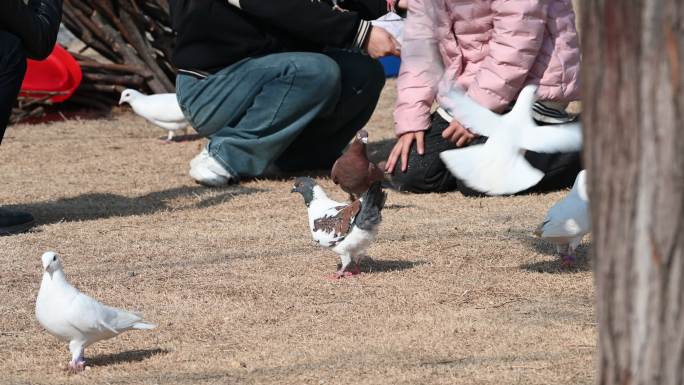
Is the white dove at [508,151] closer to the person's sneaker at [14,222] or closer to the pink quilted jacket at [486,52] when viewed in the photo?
the pink quilted jacket at [486,52]

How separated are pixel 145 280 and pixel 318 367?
3.98 feet

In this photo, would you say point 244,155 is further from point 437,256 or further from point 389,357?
point 389,357

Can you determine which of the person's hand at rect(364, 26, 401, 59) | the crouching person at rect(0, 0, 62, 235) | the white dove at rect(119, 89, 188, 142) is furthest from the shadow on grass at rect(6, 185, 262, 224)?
the white dove at rect(119, 89, 188, 142)

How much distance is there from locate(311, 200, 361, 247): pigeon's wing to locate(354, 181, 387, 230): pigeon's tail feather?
0.02 metres

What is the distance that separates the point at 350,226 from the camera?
3814mm

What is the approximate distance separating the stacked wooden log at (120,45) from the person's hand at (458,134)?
3546 mm

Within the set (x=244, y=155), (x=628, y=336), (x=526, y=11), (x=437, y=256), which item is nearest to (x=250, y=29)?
(x=244, y=155)

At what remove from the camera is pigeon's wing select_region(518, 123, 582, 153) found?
3.75 m

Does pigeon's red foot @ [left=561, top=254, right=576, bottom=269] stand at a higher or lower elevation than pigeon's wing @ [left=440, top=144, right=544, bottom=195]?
lower

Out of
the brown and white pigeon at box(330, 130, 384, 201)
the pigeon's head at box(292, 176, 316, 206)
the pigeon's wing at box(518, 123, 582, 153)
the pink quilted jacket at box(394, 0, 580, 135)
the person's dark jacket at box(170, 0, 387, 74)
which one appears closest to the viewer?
the pigeon's wing at box(518, 123, 582, 153)

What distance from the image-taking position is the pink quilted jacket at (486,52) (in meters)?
5.11

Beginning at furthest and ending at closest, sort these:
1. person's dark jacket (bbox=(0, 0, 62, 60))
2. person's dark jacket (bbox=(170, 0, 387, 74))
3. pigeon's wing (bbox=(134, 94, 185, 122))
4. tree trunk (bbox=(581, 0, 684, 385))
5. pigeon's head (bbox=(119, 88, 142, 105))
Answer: pigeon's head (bbox=(119, 88, 142, 105)) < pigeon's wing (bbox=(134, 94, 185, 122)) < person's dark jacket (bbox=(170, 0, 387, 74)) < person's dark jacket (bbox=(0, 0, 62, 60)) < tree trunk (bbox=(581, 0, 684, 385))

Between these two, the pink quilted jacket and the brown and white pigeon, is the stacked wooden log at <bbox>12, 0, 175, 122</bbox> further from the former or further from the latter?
the brown and white pigeon

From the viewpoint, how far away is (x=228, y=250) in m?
4.42
